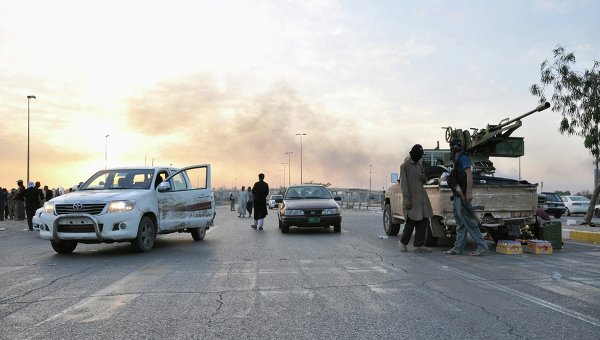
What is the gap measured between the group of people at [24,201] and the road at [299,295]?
9785 mm

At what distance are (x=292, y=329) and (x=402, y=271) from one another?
11.9 ft

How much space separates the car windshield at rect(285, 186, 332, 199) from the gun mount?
4545 mm

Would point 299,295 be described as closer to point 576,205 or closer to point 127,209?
point 127,209

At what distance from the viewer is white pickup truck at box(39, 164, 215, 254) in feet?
32.1

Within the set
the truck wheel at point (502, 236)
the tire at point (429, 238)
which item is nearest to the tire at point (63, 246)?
the tire at point (429, 238)

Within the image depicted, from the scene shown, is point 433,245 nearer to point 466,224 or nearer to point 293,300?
point 466,224

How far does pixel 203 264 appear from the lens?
8.71 m

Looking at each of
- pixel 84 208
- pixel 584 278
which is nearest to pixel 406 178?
pixel 584 278

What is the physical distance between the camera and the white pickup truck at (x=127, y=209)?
386 inches

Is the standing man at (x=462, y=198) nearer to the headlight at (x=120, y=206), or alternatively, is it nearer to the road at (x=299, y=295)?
the road at (x=299, y=295)

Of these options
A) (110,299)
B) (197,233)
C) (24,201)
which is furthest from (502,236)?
(24,201)

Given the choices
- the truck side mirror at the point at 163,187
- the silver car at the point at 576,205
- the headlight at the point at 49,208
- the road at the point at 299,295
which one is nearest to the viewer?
the road at the point at 299,295

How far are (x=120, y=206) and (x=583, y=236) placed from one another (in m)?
11.3

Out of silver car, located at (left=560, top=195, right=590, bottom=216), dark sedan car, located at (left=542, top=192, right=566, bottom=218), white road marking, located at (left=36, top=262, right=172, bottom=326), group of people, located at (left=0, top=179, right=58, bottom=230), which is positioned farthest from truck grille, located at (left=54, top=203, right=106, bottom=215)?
silver car, located at (left=560, top=195, right=590, bottom=216)
